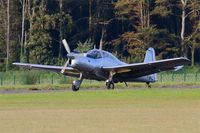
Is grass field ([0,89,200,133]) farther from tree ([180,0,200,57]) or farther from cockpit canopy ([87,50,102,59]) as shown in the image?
tree ([180,0,200,57])

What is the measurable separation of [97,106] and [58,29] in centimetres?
6280

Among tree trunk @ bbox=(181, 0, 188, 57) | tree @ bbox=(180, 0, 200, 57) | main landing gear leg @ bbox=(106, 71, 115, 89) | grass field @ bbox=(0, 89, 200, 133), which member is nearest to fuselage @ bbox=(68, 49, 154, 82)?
main landing gear leg @ bbox=(106, 71, 115, 89)

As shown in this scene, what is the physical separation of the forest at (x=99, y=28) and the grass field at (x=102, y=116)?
54.4 meters

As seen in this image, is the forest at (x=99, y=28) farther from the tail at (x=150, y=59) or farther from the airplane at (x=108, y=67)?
the airplane at (x=108, y=67)

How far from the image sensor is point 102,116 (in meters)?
26.0

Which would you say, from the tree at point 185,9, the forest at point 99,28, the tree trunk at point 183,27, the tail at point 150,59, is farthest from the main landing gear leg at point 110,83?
the tree at point 185,9

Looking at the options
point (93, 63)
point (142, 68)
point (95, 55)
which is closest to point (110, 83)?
point (93, 63)

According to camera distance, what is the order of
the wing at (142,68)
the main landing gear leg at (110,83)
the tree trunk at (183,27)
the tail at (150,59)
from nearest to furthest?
1. the main landing gear leg at (110,83)
2. the wing at (142,68)
3. the tail at (150,59)
4. the tree trunk at (183,27)

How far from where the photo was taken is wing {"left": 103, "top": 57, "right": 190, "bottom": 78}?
53.1 metres

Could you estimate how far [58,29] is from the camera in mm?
94188

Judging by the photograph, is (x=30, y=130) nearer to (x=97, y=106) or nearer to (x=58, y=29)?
(x=97, y=106)

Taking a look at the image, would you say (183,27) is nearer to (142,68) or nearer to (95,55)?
(142,68)

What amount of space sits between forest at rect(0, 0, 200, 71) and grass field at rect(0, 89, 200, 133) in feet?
178

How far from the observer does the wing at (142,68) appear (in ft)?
174
